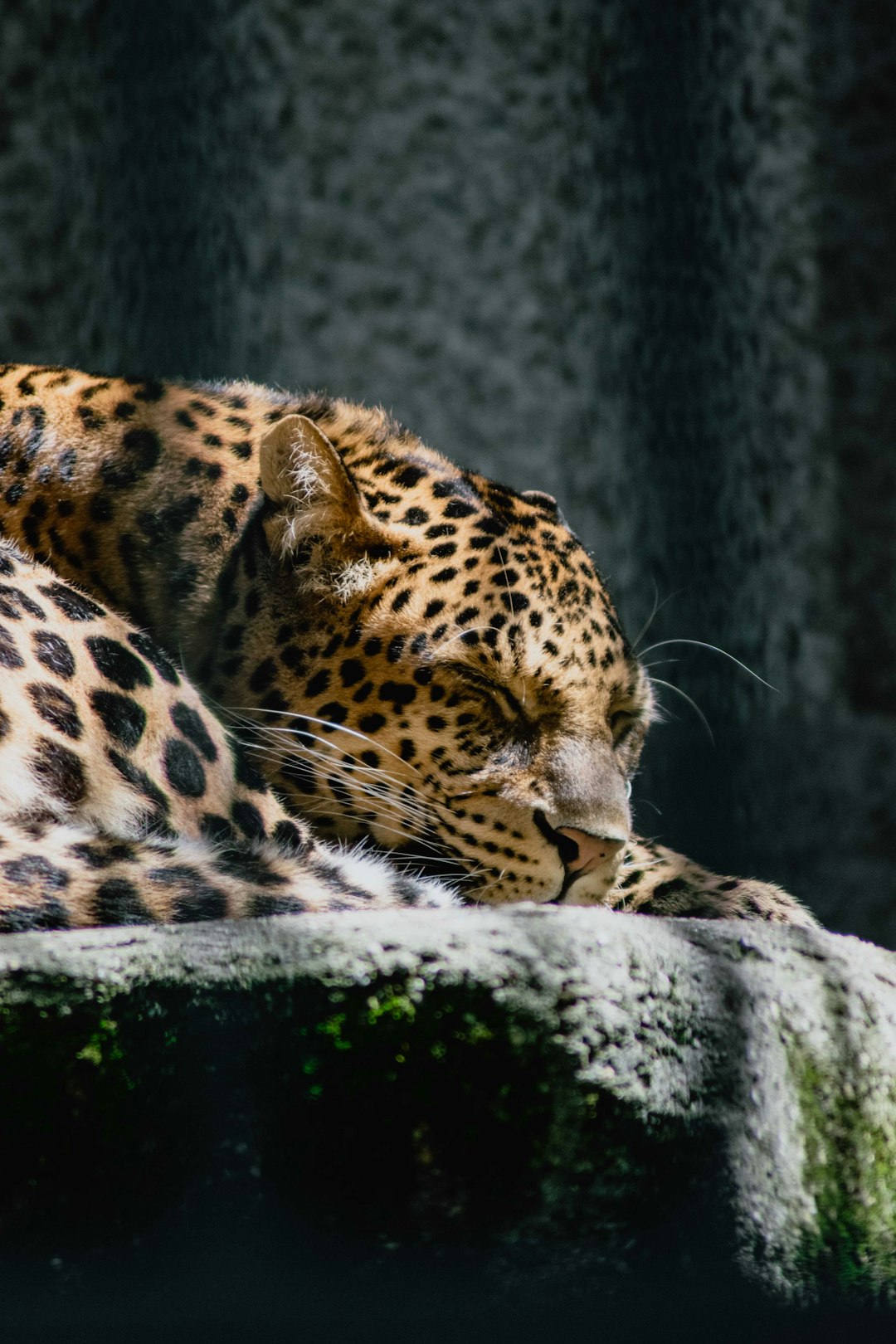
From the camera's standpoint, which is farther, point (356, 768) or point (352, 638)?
point (352, 638)

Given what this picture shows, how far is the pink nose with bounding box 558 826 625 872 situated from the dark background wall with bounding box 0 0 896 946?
223 centimetres

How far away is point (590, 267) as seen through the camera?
20.5 ft

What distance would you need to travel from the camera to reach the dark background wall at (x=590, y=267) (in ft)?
18.6

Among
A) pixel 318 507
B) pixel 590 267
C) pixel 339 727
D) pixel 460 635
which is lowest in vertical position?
pixel 339 727

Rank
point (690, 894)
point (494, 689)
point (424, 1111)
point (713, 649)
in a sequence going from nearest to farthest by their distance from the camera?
point (424, 1111)
point (494, 689)
point (690, 894)
point (713, 649)

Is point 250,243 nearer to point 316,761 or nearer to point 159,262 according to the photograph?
point 159,262

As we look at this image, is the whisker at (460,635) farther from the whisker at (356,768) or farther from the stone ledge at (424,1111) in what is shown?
the stone ledge at (424,1111)

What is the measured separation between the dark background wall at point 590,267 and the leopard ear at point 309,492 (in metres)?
2.14

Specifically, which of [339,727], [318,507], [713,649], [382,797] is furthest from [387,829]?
[713,649]

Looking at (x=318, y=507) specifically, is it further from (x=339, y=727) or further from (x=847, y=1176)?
(x=847, y=1176)

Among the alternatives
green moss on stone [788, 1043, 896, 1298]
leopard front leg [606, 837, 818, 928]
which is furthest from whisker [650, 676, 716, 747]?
green moss on stone [788, 1043, 896, 1298]

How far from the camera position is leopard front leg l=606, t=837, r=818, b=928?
137 inches

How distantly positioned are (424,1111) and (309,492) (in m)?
1.68

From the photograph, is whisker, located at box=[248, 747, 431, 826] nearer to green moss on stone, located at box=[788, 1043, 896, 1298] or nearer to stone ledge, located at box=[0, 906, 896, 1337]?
stone ledge, located at box=[0, 906, 896, 1337]
